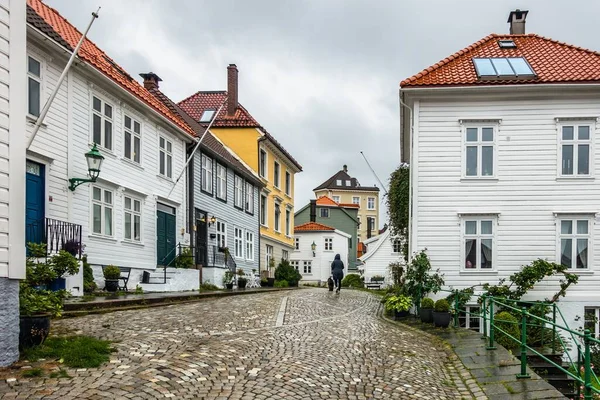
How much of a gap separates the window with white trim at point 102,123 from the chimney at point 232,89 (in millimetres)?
16178

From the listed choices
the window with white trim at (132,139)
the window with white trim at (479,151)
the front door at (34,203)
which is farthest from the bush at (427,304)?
the window with white trim at (132,139)

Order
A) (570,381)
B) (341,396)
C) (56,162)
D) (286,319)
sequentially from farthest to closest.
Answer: (56,162)
(286,319)
(570,381)
(341,396)

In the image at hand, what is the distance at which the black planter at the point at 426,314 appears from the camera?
14327mm

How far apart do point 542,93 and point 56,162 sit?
46.6 feet

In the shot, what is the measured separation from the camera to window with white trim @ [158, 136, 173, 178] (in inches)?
897

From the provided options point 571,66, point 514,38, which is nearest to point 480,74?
point 571,66

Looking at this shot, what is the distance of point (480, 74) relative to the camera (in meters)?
18.3

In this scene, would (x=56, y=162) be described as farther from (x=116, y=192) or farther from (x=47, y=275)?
(x=47, y=275)

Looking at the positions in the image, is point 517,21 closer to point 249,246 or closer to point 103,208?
point 103,208

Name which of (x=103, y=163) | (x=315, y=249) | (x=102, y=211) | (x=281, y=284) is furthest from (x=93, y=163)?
(x=315, y=249)

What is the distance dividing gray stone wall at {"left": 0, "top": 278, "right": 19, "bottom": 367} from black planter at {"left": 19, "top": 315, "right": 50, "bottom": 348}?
38 cm

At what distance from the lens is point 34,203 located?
14.9 metres

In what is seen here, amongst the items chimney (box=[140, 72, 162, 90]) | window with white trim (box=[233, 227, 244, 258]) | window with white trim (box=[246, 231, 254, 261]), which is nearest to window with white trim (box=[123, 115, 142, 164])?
chimney (box=[140, 72, 162, 90])

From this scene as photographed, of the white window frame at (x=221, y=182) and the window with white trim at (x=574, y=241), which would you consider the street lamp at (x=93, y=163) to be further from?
the window with white trim at (x=574, y=241)
